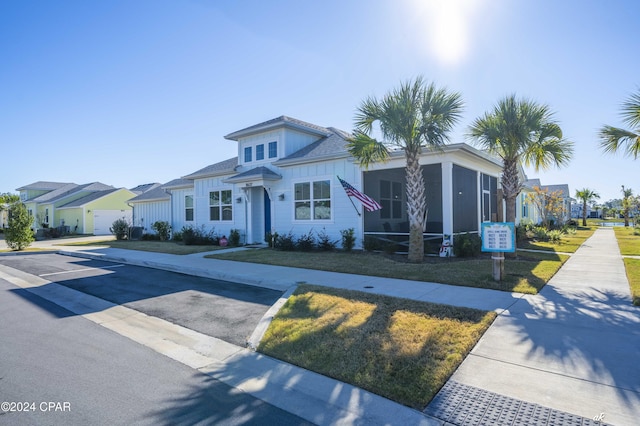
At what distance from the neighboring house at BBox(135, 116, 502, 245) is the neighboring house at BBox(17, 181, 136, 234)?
71.8ft

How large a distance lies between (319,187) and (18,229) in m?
16.7

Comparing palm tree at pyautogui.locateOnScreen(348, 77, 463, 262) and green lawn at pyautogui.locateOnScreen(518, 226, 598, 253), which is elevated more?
palm tree at pyautogui.locateOnScreen(348, 77, 463, 262)

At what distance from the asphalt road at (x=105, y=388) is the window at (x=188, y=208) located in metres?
16.3

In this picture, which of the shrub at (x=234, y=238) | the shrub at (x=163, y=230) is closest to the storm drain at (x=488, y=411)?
the shrub at (x=234, y=238)

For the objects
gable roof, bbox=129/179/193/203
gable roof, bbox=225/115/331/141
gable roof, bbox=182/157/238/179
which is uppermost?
gable roof, bbox=225/115/331/141

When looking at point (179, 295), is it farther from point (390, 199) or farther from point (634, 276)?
point (390, 199)

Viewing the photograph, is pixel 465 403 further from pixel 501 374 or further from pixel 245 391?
pixel 245 391

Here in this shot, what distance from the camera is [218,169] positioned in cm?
1945

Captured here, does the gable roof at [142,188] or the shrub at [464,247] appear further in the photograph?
the gable roof at [142,188]

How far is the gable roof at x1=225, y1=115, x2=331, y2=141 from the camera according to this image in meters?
16.4

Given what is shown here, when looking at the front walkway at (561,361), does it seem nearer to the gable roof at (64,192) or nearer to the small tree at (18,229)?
the small tree at (18,229)

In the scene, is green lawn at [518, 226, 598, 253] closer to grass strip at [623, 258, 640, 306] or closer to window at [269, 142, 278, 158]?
grass strip at [623, 258, 640, 306]

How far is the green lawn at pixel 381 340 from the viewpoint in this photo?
3678 mm

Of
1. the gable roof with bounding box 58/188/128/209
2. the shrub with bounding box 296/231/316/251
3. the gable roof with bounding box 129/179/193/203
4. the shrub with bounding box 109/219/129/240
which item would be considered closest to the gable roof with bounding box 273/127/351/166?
the shrub with bounding box 296/231/316/251
